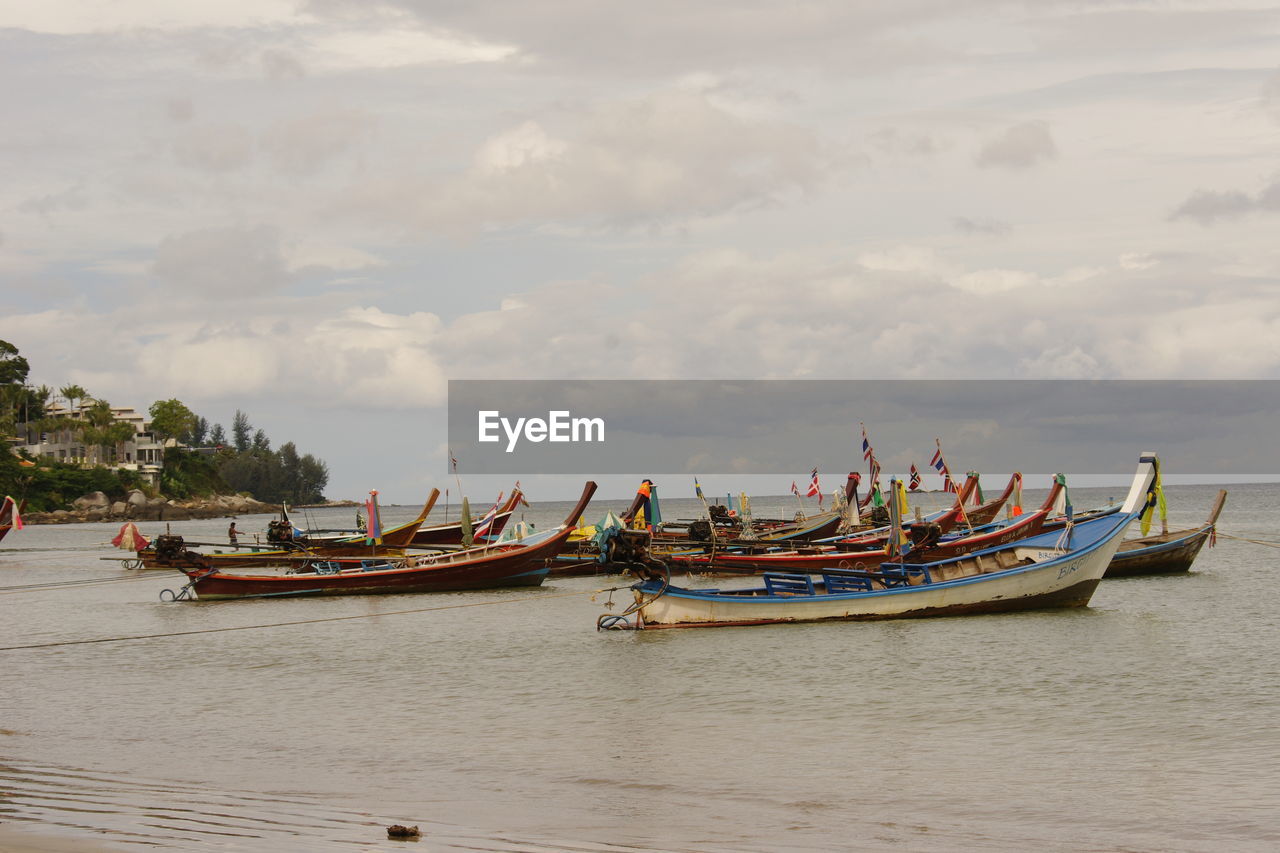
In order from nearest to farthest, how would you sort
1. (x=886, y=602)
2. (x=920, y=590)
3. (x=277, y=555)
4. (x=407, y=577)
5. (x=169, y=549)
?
1. (x=886, y=602)
2. (x=920, y=590)
3. (x=407, y=577)
4. (x=169, y=549)
5. (x=277, y=555)

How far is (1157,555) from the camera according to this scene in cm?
4572

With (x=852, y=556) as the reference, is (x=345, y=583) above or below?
below

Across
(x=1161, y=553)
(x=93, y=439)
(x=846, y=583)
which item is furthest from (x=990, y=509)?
(x=93, y=439)

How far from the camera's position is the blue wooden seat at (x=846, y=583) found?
3193cm

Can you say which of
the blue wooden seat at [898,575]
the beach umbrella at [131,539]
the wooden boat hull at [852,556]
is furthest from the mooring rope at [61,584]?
the blue wooden seat at [898,575]

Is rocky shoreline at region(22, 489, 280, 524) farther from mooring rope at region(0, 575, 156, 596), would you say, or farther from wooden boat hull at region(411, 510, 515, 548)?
wooden boat hull at region(411, 510, 515, 548)

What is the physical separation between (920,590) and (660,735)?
13734 mm

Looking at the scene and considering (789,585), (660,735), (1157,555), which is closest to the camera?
(660,735)

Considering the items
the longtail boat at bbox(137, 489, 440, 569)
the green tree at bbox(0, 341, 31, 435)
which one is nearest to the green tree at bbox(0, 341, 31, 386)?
the green tree at bbox(0, 341, 31, 435)

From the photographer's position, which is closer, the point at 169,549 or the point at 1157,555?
the point at 169,549

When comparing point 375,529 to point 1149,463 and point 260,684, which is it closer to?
point 260,684

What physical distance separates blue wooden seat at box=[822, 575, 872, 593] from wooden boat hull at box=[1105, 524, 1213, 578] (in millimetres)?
15998

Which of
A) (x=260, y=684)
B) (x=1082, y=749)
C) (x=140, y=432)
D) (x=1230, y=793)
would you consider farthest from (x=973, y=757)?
(x=140, y=432)

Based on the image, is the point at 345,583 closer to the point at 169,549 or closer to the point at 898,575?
the point at 169,549
